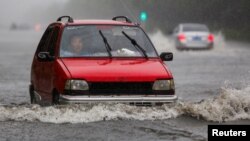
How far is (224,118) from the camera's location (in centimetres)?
1055

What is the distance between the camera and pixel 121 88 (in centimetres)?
1004

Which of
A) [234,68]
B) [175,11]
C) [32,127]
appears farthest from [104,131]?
[175,11]

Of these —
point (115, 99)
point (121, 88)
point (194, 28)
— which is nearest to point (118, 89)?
point (121, 88)

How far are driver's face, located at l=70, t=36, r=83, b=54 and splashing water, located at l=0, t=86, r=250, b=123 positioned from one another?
1.03m

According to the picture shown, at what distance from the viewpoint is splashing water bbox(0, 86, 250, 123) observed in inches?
392

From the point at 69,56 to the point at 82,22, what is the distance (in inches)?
36.4

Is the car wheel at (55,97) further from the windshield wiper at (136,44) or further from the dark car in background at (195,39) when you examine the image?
the dark car in background at (195,39)

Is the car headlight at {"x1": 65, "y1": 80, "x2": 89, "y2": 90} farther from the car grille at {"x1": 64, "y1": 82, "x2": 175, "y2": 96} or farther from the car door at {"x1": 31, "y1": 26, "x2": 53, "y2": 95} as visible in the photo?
the car door at {"x1": 31, "y1": 26, "x2": 53, "y2": 95}

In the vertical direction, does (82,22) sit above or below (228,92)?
above

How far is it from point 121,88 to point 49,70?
1424 mm

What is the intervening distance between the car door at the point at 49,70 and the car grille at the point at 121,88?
Result: 89 cm

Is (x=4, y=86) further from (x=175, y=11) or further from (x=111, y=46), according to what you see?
(x=175, y=11)

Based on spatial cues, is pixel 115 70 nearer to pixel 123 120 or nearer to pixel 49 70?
pixel 123 120

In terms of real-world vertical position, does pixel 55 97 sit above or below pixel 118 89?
below
